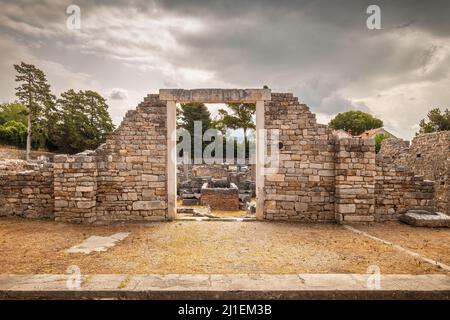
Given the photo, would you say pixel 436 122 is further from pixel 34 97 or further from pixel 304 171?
pixel 34 97

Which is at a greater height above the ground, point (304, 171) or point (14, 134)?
point (14, 134)

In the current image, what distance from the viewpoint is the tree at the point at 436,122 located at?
3338cm

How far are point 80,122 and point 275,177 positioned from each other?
33202mm

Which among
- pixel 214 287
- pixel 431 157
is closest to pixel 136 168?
pixel 214 287

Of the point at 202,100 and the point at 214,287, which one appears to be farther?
the point at 202,100

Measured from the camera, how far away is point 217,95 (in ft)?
27.3

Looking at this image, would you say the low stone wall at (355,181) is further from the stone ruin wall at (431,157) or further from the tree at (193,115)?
the tree at (193,115)

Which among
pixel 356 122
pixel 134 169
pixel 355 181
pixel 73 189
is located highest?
pixel 356 122

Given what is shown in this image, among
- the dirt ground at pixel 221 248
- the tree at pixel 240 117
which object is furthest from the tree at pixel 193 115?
the dirt ground at pixel 221 248

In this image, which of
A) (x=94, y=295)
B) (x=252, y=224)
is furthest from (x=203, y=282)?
(x=252, y=224)

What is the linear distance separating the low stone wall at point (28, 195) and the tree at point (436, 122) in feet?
134

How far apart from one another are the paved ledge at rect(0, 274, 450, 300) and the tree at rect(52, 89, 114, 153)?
33.3 m

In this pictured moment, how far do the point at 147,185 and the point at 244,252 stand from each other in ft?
13.5
